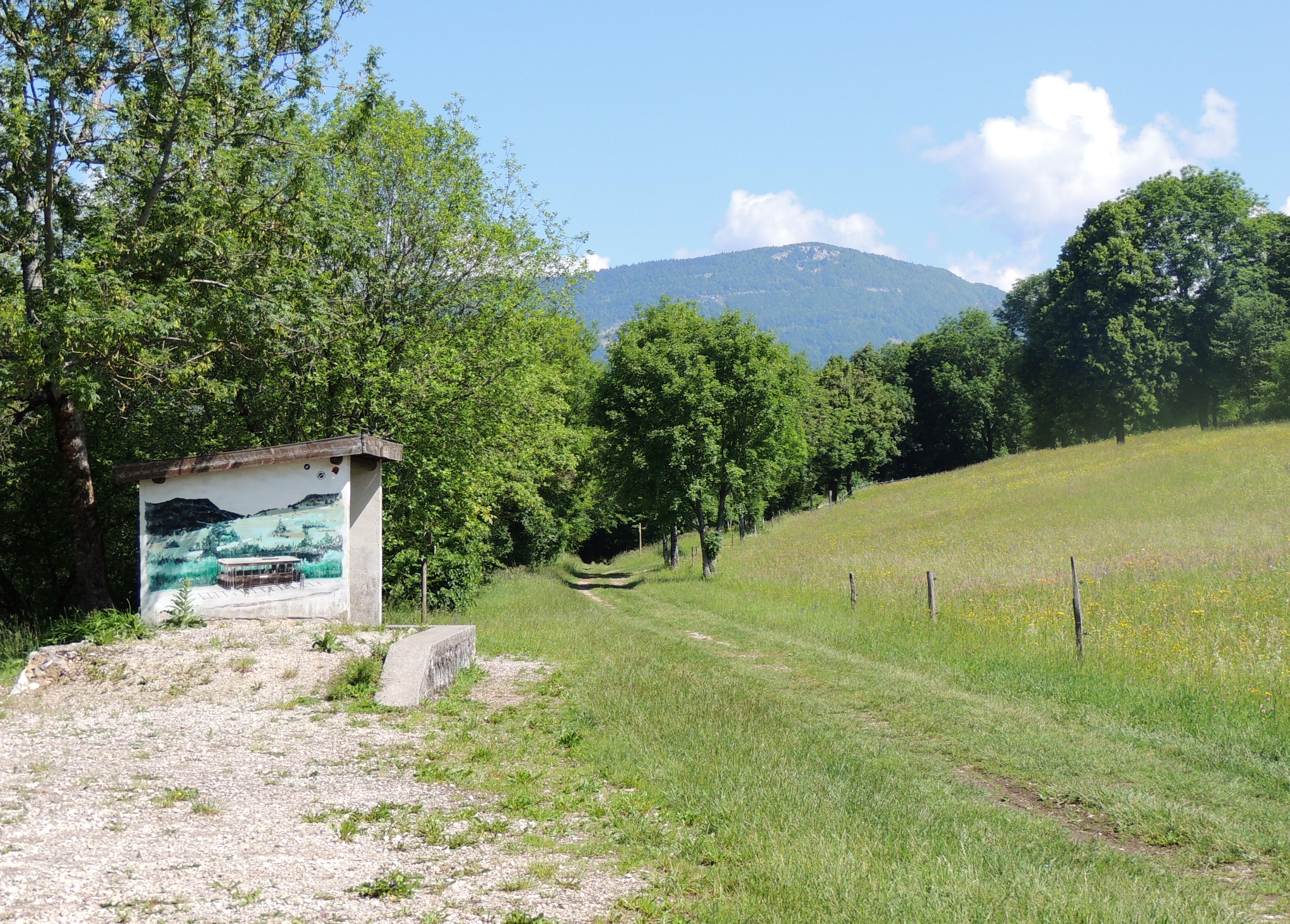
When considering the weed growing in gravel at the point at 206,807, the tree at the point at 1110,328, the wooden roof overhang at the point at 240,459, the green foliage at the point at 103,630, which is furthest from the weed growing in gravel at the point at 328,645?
the tree at the point at 1110,328

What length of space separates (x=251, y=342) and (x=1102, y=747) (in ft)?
48.2

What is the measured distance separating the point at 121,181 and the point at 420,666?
36.3ft

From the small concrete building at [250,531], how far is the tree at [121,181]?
1.78 m

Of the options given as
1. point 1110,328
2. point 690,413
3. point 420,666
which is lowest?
point 420,666

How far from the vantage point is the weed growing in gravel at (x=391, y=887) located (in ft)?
16.3

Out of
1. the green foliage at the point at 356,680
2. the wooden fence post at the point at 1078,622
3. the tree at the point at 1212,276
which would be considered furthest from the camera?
the tree at the point at 1212,276

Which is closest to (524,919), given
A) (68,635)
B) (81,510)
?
(68,635)

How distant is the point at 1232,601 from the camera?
578 inches

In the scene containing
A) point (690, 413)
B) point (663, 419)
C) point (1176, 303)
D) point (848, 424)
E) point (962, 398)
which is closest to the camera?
point (690, 413)

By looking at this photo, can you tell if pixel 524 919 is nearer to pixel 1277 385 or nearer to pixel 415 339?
pixel 415 339

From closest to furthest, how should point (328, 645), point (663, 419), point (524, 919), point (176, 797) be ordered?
point (524, 919), point (176, 797), point (328, 645), point (663, 419)

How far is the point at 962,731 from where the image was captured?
32.2 ft

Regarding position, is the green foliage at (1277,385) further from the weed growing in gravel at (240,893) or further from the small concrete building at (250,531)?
the weed growing in gravel at (240,893)

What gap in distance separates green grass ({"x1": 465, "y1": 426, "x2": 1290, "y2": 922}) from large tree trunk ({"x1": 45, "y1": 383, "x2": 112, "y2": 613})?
22.0 feet
